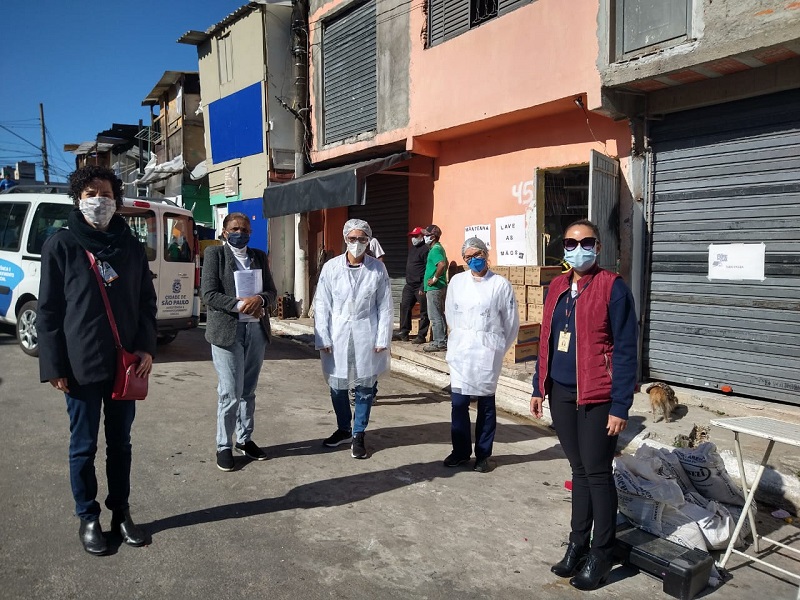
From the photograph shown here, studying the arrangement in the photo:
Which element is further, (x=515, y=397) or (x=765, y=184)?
(x=515, y=397)

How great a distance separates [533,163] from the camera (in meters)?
8.78

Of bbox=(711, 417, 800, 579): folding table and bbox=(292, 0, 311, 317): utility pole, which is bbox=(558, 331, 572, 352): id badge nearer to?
bbox=(711, 417, 800, 579): folding table

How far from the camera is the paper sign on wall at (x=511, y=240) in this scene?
8922 mm

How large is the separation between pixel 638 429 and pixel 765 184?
276cm

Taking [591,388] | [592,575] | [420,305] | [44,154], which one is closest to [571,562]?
[592,575]

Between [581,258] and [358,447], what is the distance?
255cm

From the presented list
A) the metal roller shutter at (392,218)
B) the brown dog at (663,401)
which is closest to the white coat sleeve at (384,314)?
the brown dog at (663,401)

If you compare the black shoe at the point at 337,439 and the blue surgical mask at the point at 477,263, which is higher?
the blue surgical mask at the point at 477,263

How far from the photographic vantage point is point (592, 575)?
10.3 ft

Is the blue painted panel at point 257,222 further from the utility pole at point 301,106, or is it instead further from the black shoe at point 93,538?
the black shoe at point 93,538

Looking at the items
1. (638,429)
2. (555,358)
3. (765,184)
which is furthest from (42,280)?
(765,184)

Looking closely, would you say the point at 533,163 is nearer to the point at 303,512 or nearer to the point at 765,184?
the point at 765,184

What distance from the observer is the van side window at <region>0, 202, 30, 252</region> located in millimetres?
8211

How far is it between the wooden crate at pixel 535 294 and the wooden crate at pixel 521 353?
58cm
